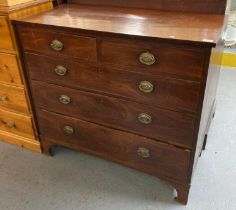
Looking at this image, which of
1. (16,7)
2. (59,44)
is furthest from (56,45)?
(16,7)

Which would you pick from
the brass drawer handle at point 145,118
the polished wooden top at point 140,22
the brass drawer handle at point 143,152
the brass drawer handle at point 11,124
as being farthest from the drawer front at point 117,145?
the polished wooden top at point 140,22

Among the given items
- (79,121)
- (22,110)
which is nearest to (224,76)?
(79,121)

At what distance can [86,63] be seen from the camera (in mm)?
1252

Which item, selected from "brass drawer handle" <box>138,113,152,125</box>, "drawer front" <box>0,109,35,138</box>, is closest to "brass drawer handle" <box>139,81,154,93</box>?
"brass drawer handle" <box>138,113,152,125</box>

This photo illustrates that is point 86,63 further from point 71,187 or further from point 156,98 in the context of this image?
point 71,187

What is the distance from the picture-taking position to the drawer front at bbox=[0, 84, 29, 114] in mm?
1551

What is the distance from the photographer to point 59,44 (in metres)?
1.26

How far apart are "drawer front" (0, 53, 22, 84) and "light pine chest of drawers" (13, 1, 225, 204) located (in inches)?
2.2

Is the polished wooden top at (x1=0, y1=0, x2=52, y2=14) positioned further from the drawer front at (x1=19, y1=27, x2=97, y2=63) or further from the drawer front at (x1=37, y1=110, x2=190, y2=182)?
the drawer front at (x1=37, y1=110, x2=190, y2=182)

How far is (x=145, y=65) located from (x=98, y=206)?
0.76 meters

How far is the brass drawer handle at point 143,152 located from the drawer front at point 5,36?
32.9 inches

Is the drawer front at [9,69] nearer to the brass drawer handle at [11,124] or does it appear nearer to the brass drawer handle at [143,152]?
the brass drawer handle at [11,124]

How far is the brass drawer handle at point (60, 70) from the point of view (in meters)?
1.33

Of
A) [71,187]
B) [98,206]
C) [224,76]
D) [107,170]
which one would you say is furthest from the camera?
[224,76]
